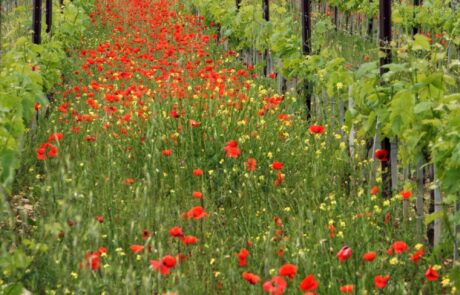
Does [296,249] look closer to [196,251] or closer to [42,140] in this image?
[196,251]

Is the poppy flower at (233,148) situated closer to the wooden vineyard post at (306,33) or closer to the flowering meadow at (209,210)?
the flowering meadow at (209,210)

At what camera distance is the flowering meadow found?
3067 millimetres

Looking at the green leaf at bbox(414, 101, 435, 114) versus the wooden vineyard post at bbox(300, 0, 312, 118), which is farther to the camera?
the wooden vineyard post at bbox(300, 0, 312, 118)

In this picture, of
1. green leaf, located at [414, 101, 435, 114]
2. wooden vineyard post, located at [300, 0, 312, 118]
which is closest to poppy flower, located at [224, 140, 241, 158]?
green leaf, located at [414, 101, 435, 114]

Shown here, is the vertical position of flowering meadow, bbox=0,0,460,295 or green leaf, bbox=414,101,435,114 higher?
green leaf, bbox=414,101,435,114

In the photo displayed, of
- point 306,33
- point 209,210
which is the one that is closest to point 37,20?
point 306,33

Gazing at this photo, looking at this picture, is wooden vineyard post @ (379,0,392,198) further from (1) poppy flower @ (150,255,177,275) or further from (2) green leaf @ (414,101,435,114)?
(1) poppy flower @ (150,255,177,275)

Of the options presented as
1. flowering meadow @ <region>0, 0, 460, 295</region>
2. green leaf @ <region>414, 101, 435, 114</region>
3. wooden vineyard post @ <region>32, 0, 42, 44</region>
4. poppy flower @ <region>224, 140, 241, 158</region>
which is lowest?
flowering meadow @ <region>0, 0, 460, 295</region>

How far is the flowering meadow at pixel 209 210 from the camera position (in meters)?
3.07

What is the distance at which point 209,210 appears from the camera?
14.3ft

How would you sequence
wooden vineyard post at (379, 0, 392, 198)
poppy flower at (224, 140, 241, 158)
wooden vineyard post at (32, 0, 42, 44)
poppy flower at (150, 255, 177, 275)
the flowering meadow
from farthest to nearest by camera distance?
wooden vineyard post at (32, 0, 42, 44), wooden vineyard post at (379, 0, 392, 198), poppy flower at (224, 140, 241, 158), the flowering meadow, poppy flower at (150, 255, 177, 275)

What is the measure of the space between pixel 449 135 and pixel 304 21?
394 centimetres

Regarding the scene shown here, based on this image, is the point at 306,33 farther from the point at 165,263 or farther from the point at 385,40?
the point at 165,263

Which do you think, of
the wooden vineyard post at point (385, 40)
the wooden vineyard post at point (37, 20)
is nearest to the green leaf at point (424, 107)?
the wooden vineyard post at point (385, 40)
